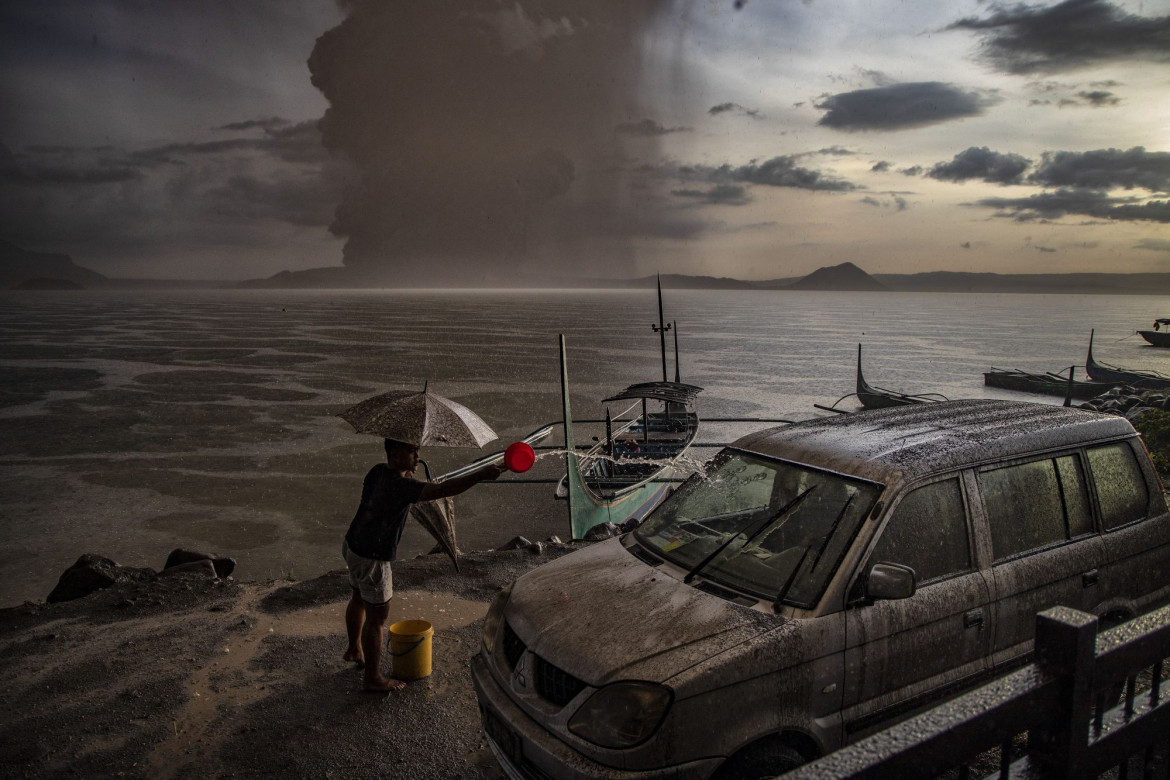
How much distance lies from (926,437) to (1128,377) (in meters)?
42.3

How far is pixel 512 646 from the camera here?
3.99 meters

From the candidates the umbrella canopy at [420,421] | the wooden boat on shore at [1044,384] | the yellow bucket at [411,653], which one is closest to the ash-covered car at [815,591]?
the umbrella canopy at [420,421]

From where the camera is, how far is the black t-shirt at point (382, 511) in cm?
494

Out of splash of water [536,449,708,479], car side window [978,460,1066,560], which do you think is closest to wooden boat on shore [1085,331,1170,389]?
splash of water [536,449,708,479]

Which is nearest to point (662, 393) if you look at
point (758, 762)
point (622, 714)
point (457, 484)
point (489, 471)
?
point (457, 484)

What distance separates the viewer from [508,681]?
3807 millimetres

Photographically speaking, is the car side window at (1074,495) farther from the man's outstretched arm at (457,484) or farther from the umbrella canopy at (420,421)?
Answer: the umbrella canopy at (420,421)

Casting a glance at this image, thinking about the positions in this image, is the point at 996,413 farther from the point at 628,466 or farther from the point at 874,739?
the point at 628,466

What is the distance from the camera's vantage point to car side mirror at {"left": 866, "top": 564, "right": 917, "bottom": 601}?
3.31 meters

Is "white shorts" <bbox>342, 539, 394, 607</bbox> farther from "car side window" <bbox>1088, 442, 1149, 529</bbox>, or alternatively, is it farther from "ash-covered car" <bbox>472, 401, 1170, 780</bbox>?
"car side window" <bbox>1088, 442, 1149, 529</bbox>

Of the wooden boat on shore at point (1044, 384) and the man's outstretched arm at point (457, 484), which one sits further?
the wooden boat on shore at point (1044, 384)

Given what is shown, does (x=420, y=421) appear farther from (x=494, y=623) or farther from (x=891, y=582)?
(x=891, y=582)

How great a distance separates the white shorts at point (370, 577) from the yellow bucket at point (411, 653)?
47cm

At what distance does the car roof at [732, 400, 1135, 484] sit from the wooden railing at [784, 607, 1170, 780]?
5.12 feet
